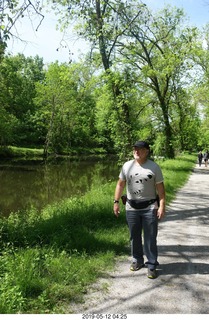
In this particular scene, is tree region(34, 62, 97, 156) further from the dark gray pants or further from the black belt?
the black belt

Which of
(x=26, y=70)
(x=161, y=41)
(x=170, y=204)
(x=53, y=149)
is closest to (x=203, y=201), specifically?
(x=170, y=204)

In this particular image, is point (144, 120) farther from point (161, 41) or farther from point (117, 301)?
point (117, 301)

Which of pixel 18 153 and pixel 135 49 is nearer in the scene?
pixel 135 49

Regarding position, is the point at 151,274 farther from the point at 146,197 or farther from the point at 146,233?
the point at 146,197

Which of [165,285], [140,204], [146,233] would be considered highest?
[140,204]

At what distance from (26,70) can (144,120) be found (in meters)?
62.1

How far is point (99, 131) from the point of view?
73375mm

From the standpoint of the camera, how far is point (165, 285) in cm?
541

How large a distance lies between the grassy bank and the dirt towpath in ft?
0.94

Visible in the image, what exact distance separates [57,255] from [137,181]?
1.97 metres

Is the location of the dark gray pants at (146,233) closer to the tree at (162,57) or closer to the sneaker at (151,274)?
the sneaker at (151,274)

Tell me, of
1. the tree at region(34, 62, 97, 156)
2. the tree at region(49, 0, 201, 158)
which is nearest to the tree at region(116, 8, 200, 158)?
the tree at region(49, 0, 201, 158)

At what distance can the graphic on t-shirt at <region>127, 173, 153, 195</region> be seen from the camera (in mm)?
5788

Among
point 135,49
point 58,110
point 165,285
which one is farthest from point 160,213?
point 58,110
